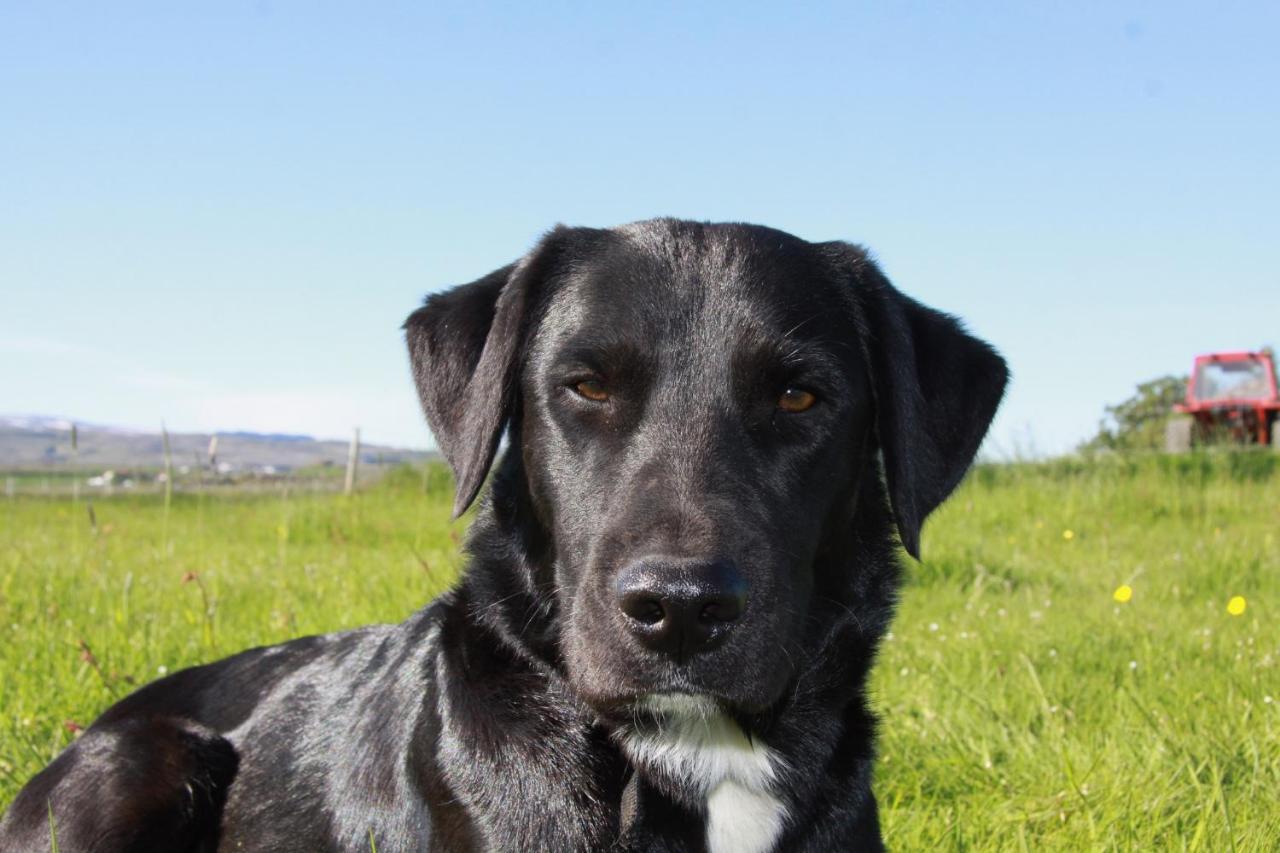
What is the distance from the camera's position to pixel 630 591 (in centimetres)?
225

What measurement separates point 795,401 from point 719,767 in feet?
3.00

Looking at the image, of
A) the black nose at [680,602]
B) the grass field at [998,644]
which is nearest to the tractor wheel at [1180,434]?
the grass field at [998,644]

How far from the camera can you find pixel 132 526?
1427cm

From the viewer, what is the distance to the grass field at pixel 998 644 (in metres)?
3.65

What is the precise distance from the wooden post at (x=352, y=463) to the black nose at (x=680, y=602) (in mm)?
12827

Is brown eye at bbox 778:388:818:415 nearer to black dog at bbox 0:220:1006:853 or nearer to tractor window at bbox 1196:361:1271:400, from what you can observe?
black dog at bbox 0:220:1006:853

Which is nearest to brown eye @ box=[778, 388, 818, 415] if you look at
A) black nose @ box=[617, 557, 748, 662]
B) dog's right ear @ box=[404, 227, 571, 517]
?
black nose @ box=[617, 557, 748, 662]

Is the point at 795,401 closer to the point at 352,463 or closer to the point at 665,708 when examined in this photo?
the point at 665,708

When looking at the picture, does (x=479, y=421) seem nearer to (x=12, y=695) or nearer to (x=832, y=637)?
(x=832, y=637)

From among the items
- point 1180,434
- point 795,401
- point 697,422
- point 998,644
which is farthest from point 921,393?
point 1180,434

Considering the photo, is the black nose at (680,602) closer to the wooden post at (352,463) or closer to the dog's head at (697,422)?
the dog's head at (697,422)

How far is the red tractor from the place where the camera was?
76.8ft

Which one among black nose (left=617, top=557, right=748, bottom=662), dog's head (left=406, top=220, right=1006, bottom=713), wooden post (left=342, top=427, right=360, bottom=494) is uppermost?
dog's head (left=406, top=220, right=1006, bottom=713)

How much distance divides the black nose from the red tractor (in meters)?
22.9
